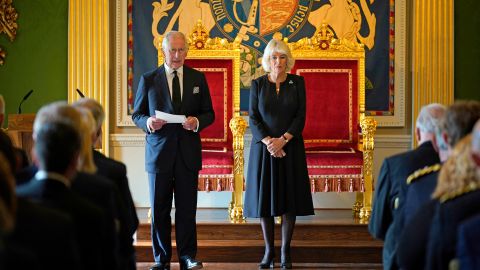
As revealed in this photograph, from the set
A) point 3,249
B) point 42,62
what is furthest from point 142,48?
point 3,249

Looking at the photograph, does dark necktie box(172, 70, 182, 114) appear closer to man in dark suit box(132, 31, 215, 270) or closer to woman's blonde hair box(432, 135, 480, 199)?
man in dark suit box(132, 31, 215, 270)

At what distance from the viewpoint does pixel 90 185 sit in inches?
127

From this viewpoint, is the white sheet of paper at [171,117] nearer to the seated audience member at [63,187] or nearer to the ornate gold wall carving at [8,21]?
the seated audience member at [63,187]

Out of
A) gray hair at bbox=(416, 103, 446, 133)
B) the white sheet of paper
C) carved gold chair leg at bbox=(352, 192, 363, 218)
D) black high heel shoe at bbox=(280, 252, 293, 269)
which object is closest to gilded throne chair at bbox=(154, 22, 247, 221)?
carved gold chair leg at bbox=(352, 192, 363, 218)

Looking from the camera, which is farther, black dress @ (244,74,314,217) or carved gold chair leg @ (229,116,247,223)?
carved gold chair leg @ (229,116,247,223)

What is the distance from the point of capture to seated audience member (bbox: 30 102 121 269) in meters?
2.87

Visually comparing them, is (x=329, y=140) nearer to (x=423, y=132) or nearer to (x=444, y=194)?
(x=423, y=132)

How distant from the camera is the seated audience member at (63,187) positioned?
2.72m

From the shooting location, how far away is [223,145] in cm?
776

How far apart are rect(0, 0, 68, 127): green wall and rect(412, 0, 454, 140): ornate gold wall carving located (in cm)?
361

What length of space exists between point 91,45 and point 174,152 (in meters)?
3.04

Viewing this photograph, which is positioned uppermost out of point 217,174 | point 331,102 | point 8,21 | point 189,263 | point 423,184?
point 8,21

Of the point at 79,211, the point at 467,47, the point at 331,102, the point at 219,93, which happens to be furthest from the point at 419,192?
the point at 467,47

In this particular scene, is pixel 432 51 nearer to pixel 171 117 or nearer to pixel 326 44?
pixel 326 44
